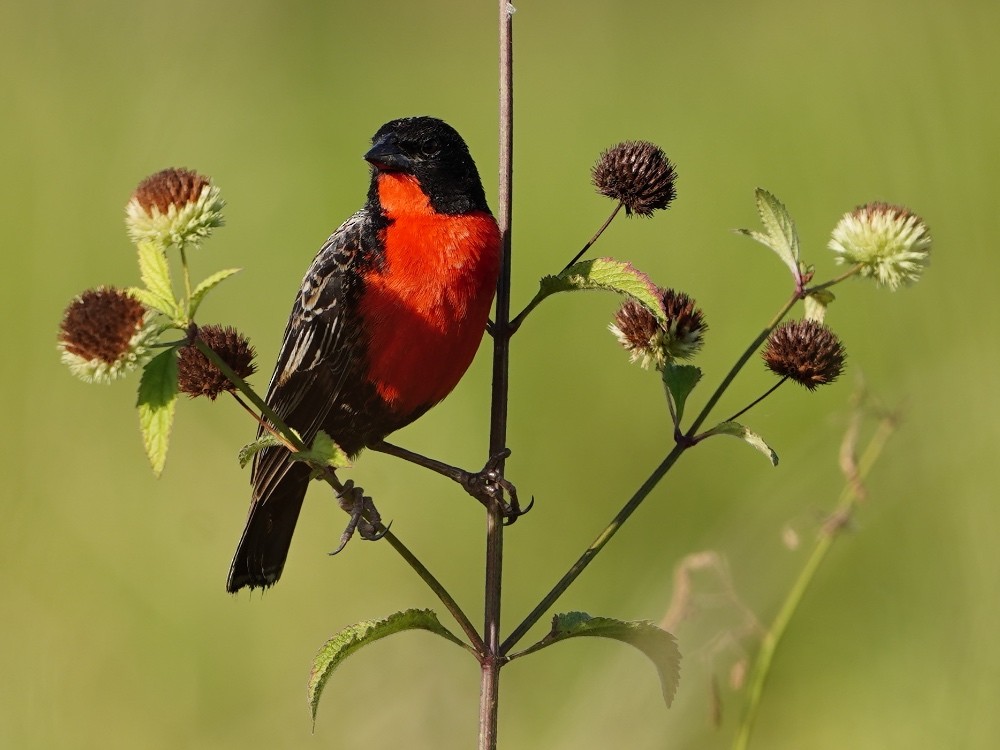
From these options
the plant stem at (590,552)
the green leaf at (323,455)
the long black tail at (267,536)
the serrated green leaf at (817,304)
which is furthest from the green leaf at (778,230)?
the long black tail at (267,536)

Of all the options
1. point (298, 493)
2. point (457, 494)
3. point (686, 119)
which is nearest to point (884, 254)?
point (298, 493)

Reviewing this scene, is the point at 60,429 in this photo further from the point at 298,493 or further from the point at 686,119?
the point at 686,119

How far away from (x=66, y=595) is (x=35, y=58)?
397 cm

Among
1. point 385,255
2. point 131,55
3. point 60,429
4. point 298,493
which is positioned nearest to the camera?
point 385,255

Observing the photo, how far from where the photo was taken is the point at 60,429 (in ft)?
20.8

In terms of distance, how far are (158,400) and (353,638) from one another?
473 mm

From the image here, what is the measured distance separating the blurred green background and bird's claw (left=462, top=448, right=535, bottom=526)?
613 millimetres

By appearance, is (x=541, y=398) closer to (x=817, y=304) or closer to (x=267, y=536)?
(x=267, y=536)

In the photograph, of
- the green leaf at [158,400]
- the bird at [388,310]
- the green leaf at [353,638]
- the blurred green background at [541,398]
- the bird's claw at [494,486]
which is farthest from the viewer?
the blurred green background at [541,398]

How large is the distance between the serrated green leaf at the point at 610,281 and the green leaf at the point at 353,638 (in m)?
0.55

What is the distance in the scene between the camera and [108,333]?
187 cm

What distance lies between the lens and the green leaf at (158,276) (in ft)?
6.12

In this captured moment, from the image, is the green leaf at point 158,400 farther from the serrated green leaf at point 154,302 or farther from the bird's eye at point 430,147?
the bird's eye at point 430,147

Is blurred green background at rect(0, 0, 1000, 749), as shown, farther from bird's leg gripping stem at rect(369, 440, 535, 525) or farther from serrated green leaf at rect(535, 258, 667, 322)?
serrated green leaf at rect(535, 258, 667, 322)
